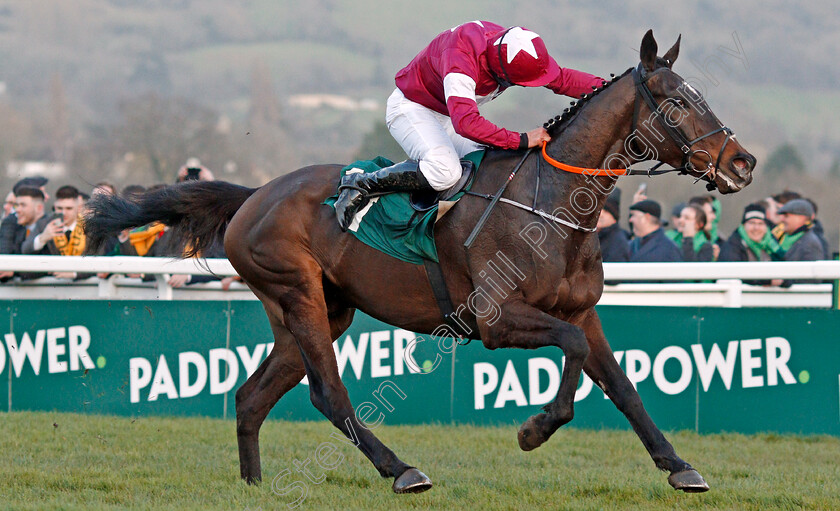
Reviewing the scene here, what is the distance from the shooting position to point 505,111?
69.5 ft

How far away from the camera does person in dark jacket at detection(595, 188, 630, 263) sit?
7738mm

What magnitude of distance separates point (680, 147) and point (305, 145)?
23306mm

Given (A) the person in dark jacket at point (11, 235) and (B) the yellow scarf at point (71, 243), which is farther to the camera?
(A) the person in dark jacket at point (11, 235)

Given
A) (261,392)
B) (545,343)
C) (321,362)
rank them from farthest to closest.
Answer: (261,392)
(321,362)
(545,343)

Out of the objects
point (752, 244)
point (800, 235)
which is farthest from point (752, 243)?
point (800, 235)

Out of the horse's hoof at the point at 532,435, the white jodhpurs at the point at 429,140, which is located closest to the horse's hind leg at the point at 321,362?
the horse's hoof at the point at 532,435

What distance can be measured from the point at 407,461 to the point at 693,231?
444 centimetres

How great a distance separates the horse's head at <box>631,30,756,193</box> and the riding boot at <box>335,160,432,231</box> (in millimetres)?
1043

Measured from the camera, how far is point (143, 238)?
7.81 metres

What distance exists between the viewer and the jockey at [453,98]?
4.36 metres

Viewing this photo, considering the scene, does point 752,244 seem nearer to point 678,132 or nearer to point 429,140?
point 678,132

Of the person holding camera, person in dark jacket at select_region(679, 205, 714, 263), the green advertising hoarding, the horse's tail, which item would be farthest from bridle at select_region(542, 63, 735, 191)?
the person holding camera

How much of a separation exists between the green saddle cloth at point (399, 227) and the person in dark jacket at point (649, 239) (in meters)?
3.49

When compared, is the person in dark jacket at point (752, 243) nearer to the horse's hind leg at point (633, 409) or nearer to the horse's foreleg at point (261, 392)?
the horse's hind leg at point (633, 409)
